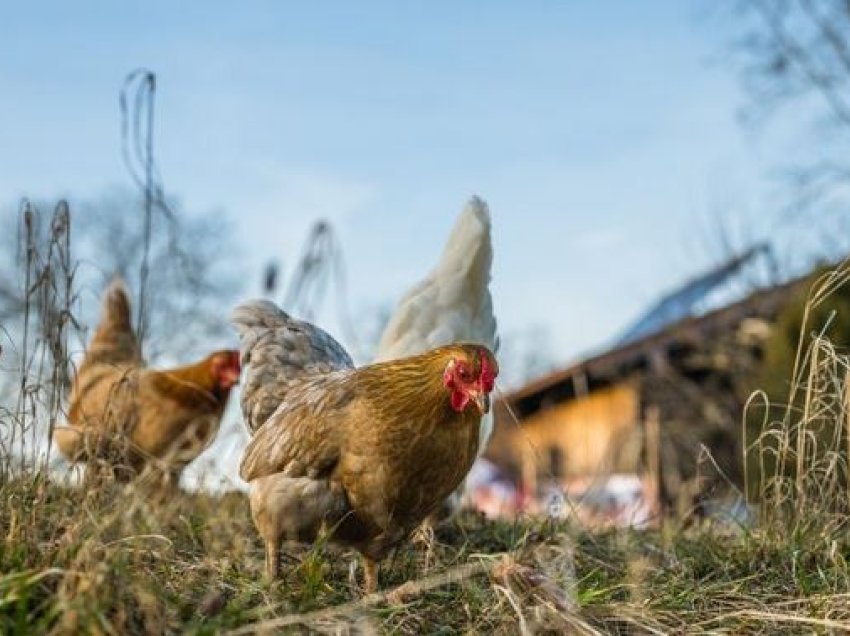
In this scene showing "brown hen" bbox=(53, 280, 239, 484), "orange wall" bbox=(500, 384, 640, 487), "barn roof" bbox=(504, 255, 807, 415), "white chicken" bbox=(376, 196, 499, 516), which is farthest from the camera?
"orange wall" bbox=(500, 384, 640, 487)

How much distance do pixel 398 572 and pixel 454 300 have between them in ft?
6.57

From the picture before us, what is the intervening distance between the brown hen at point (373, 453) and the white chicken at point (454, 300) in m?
1.85

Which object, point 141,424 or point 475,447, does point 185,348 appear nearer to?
point 141,424

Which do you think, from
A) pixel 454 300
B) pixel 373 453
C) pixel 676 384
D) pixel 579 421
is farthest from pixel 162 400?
pixel 579 421

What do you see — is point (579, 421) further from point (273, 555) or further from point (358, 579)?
point (273, 555)

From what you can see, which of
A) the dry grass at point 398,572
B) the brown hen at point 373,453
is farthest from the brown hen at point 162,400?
the brown hen at point 373,453

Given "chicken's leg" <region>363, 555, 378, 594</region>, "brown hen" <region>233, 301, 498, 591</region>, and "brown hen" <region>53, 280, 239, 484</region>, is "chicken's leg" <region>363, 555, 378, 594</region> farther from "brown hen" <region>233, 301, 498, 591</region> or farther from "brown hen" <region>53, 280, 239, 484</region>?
"brown hen" <region>53, 280, 239, 484</region>

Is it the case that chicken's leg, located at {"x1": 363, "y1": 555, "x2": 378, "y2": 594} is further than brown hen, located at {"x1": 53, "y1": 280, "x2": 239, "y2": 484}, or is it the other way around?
brown hen, located at {"x1": 53, "y1": 280, "x2": 239, "y2": 484}

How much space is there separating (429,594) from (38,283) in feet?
5.07

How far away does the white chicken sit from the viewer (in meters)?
5.27

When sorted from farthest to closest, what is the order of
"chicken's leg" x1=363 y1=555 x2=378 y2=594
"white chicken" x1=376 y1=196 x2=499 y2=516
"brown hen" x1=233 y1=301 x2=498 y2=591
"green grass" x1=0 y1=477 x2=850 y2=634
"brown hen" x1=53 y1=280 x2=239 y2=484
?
"brown hen" x1=53 y1=280 x2=239 y2=484 < "white chicken" x1=376 y1=196 x2=499 y2=516 < "chicken's leg" x1=363 y1=555 x2=378 y2=594 < "brown hen" x1=233 y1=301 x2=498 y2=591 < "green grass" x1=0 y1=477 x2=850 y2=634

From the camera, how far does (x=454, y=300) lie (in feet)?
17.4

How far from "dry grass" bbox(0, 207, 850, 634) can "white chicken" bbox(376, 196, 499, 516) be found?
3.96ft

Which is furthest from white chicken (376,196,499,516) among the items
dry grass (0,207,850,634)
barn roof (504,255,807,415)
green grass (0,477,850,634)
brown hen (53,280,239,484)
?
barn roof (504,255,807,415)
